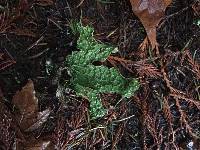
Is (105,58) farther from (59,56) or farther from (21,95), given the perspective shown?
(21,95)

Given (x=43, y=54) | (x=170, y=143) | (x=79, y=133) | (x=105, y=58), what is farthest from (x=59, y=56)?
(x=170, y=143)

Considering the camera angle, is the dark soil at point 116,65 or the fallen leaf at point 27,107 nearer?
the fallen leaf at point 27,107

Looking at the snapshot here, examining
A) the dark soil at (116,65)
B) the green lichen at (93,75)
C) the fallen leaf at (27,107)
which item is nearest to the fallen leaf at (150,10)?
the dark soil at (116,65)

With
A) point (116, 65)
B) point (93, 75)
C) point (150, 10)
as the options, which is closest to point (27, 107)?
point (93, 75)

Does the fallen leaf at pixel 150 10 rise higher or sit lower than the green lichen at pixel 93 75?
higher

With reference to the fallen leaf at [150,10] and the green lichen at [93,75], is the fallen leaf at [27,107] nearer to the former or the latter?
the green lichen at [93,75]
